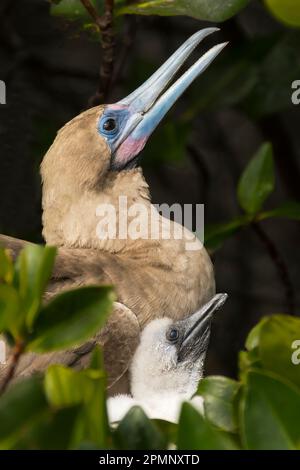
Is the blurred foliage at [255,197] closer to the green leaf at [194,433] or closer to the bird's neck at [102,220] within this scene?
the bird's neck at [102,220]

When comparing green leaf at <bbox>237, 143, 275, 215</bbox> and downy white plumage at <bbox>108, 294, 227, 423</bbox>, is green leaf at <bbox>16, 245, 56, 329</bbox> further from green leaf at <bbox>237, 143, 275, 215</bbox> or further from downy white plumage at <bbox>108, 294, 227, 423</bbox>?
green leaf at <bbox>237, 143, 275, 215</bbox>

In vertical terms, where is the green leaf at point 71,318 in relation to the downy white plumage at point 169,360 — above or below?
above

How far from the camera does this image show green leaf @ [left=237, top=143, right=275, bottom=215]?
3158mm

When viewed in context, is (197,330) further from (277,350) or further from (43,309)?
(43,309)

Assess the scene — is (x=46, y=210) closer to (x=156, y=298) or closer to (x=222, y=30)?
(x=156, y=298)

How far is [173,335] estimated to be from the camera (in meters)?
2.77

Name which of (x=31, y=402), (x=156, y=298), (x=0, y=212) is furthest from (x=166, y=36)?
(x=31, y=402)

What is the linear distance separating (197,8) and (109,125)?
52 cm

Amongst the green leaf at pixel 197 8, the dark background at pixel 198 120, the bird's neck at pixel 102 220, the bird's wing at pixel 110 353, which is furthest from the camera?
the dark background at pixel 198 120

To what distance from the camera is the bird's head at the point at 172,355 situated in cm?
269

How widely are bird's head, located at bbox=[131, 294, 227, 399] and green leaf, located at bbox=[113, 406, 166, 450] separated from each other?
96 centimetres

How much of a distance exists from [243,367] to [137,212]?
1174 millimetres

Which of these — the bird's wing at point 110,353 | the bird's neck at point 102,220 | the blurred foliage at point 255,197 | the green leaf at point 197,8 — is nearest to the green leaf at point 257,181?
the blurred foliage at point 255,197

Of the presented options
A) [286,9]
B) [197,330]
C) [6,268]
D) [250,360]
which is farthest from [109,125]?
[6,268]
